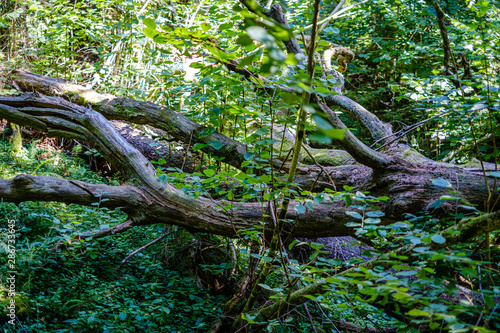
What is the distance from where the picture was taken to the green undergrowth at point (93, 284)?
2.44 m

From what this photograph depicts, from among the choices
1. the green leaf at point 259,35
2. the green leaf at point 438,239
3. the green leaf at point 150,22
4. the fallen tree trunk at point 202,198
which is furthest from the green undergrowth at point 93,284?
the green leaf at point 259,35

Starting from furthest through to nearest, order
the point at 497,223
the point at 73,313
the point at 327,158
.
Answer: the point at 327,158
the point at 73,313
the point at 497,223

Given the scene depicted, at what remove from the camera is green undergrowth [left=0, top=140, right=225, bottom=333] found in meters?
2.44

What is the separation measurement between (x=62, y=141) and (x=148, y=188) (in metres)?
3.92

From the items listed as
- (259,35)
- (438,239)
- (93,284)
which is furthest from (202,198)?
(259,35)

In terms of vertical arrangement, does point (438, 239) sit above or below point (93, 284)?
above

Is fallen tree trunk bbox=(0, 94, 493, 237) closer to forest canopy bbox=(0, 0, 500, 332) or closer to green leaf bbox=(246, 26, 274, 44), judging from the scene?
forest canopy bbox=(0, 0, 500, 332)

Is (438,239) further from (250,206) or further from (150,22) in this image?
(250,206)

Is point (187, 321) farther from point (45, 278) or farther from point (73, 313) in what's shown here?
point (45, 278)

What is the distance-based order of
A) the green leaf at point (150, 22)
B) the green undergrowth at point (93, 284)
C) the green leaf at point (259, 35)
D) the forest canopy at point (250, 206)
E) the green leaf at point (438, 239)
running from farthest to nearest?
the green undergrowth at point (93, 284) → the forest canopy at point (250, 206) → the green leaf at point (150, 22) → the green leaf at point (438, 239) → the green leaf at point (259, 35)

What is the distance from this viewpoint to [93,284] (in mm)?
2875

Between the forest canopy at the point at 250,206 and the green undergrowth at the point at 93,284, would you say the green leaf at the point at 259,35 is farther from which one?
the green undergrowth at the point at 93,284

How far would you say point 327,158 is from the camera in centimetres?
381

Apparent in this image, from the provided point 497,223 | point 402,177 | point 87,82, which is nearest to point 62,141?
point 87,82
